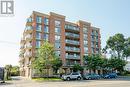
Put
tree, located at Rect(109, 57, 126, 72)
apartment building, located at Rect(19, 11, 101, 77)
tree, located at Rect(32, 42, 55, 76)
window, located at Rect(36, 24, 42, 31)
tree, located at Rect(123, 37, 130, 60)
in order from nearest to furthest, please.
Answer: tree, located at Rect(32, 42, 55, 76)
apartment building, located at Rect(19, 11, 101, 77)
window, located at Rect(36, 24, 42, 31)
tree, located at Rect(109, 57, 126, 72)
tree, located at Rect(123, 37, 130, 60)

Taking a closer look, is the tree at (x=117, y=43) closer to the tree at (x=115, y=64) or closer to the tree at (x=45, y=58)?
the tree at (x=115, y=64)

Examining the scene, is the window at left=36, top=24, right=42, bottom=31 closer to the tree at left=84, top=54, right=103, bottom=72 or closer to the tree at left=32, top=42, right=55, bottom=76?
the tree at left=32, top=42, right=55, bottom=76

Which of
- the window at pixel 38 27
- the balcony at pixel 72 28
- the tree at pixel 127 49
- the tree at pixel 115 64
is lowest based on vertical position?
the tree at pixel 115 64

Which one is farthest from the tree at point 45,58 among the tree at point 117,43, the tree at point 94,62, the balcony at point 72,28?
the tree at point 117,43

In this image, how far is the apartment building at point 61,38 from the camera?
208 feet

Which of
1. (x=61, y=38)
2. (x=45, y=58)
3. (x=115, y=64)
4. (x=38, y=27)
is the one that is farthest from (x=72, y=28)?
(x=45, y=58)

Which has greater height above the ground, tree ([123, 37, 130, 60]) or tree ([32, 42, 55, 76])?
tree ([123, 37, 130, 60])

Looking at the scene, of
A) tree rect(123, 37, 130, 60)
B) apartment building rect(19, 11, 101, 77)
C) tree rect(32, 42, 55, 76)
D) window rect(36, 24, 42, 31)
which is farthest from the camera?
tree rect(123, 37, 130, 60)

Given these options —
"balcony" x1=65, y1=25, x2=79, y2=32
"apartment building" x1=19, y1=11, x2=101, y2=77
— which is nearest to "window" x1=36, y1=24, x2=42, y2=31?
"apartment building" x1=19, y1=11, x2=101, y2=77

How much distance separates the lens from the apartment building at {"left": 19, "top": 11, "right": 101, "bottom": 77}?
208 feet

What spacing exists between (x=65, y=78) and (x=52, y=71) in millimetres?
15213

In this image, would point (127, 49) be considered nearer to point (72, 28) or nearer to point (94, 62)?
point (94, 62)

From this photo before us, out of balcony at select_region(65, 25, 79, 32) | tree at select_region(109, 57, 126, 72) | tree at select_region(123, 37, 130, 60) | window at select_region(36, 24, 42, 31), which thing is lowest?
tree at select_region(109, 57, 126, 72)

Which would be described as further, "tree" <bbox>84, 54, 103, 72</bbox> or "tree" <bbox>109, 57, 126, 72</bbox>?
"tree" <bbox>109, 57, 126, 72</bbox>
